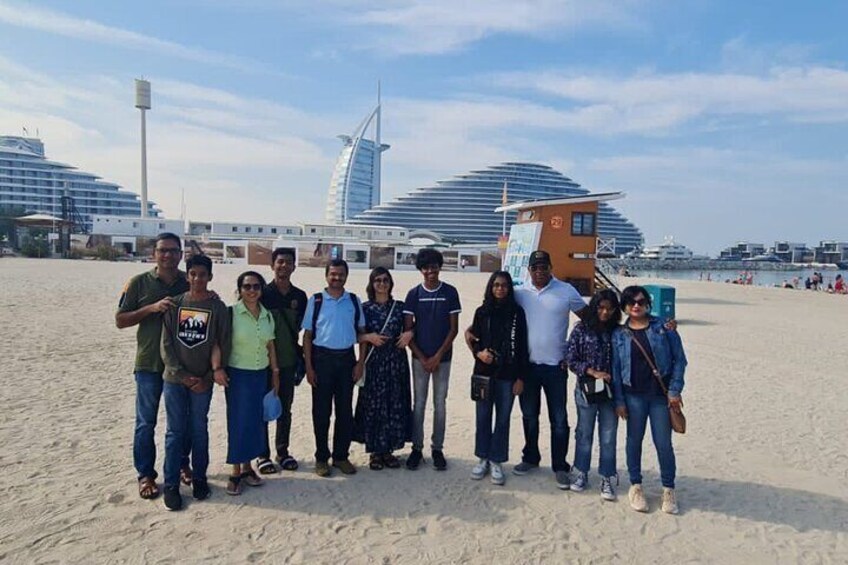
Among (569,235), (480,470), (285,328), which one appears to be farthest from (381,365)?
(569,235)

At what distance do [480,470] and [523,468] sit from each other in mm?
378

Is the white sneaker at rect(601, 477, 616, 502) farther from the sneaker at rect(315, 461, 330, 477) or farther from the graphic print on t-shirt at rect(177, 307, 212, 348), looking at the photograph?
the graphic print on t-shirt at rect(177, 307, 212, 348)

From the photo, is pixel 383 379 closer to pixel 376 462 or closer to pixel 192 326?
pixel 376 462

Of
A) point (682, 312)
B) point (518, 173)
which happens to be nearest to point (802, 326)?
point (682, 312)

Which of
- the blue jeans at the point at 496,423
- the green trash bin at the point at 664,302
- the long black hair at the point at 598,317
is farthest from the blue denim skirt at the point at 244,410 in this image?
the green trash bin at the point at 664,302

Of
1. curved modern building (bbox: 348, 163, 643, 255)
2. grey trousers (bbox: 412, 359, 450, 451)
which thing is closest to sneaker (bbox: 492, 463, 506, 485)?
grey trousers (bbox: 412, 359, 450, 451)

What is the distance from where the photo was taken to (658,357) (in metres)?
3.53

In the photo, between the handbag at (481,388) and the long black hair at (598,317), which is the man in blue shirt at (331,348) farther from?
the long black hair at (598,317)

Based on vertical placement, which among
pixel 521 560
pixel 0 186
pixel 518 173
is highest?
pixel 518 173

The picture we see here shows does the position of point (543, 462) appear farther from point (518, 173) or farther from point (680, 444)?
point (518, 173)

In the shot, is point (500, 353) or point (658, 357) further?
point (500, 353)

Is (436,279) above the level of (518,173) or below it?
below

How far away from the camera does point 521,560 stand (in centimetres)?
313

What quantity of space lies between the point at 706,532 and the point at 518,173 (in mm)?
96008
